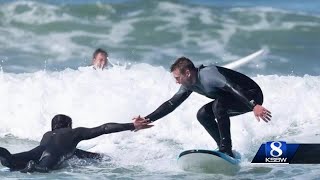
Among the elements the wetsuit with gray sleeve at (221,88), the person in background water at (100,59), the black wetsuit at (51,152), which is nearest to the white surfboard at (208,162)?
the wetsuit with gray sleeve at (221,88)

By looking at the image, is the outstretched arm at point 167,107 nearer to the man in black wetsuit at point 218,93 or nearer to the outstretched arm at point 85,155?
the man in black wetsuit at point 218,93

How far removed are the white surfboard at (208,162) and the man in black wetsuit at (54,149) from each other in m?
0.58

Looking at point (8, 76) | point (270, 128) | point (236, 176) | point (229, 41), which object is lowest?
point (236, 176)

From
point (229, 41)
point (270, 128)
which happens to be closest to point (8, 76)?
point (270, 128)

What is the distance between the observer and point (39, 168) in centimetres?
784

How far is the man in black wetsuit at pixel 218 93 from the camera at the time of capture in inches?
306

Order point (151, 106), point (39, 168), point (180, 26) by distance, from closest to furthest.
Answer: point (39, 168) < point (151, 106) < point (180, 26)

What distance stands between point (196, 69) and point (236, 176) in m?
1.14

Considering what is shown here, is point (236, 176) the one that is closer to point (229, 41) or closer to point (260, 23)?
point (229, 41)

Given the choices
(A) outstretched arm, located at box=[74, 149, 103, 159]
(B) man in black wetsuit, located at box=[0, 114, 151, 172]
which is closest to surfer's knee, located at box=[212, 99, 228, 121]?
(B) man in black wetsuit, located at box=[0, 114, 151, 172]

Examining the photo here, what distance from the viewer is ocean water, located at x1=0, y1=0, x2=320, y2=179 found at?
9281mm

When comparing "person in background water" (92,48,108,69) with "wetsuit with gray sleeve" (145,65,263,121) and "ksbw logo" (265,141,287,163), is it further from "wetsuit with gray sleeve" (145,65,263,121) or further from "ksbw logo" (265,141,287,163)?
"ksbw logo" (265,141,287,163)

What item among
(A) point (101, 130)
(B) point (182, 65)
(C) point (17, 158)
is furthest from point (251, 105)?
(C) point (17, 158)

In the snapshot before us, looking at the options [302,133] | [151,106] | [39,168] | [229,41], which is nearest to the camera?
[39,168]
